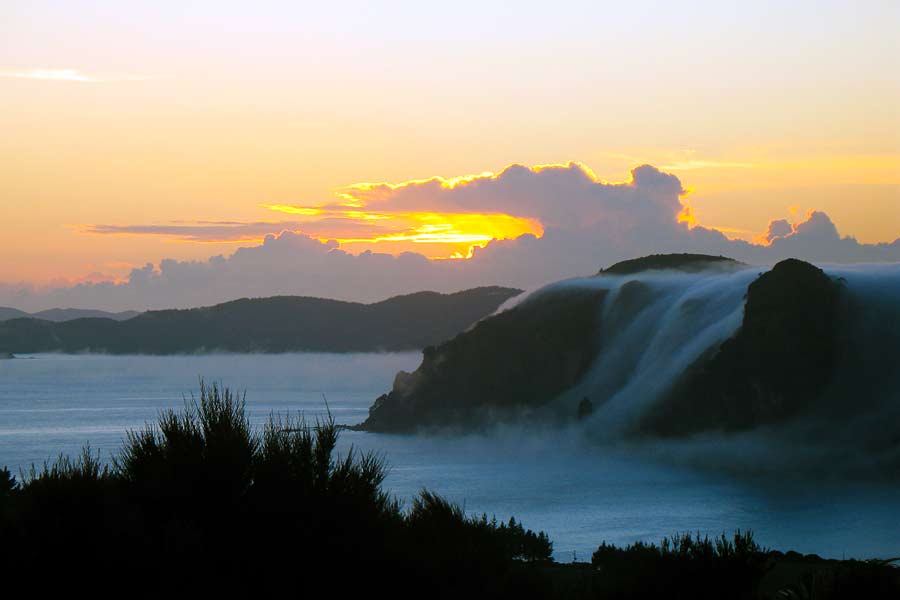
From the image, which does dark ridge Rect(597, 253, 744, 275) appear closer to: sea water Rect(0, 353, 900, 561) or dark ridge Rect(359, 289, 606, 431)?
dark ridge Rect(359, 289, 606, 431)

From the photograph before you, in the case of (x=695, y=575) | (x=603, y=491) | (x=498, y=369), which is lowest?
(x=603, y=491)

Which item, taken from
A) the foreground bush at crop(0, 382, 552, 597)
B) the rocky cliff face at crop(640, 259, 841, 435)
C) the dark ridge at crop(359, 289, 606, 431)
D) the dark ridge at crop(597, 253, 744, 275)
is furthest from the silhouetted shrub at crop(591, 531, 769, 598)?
the dark ridge at crop(597, 253, 744, 275)

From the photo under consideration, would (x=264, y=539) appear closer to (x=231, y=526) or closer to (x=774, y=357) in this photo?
(x=231, y=526)

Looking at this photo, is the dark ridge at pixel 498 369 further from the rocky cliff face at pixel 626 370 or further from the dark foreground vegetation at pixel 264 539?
the dark foreground vegetation at pixel 264 539

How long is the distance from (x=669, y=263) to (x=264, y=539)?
402ft

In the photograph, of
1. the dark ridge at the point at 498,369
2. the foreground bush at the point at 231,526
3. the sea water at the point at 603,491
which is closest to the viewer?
the foreground bush at the point at 231,526

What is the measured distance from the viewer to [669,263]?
13638 cm

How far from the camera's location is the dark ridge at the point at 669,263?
134125mm

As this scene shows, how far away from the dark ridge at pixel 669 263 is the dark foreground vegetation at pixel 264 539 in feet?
383

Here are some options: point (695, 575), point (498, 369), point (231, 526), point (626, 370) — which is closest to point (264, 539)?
point (231, 526)

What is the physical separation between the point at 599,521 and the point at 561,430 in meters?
41.7

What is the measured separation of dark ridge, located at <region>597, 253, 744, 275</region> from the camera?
134 metres

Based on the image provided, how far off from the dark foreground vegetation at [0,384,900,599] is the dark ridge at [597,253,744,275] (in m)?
117

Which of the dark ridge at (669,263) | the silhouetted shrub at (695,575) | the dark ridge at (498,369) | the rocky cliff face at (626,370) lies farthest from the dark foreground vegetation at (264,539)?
the dark ridge at (669,263)
